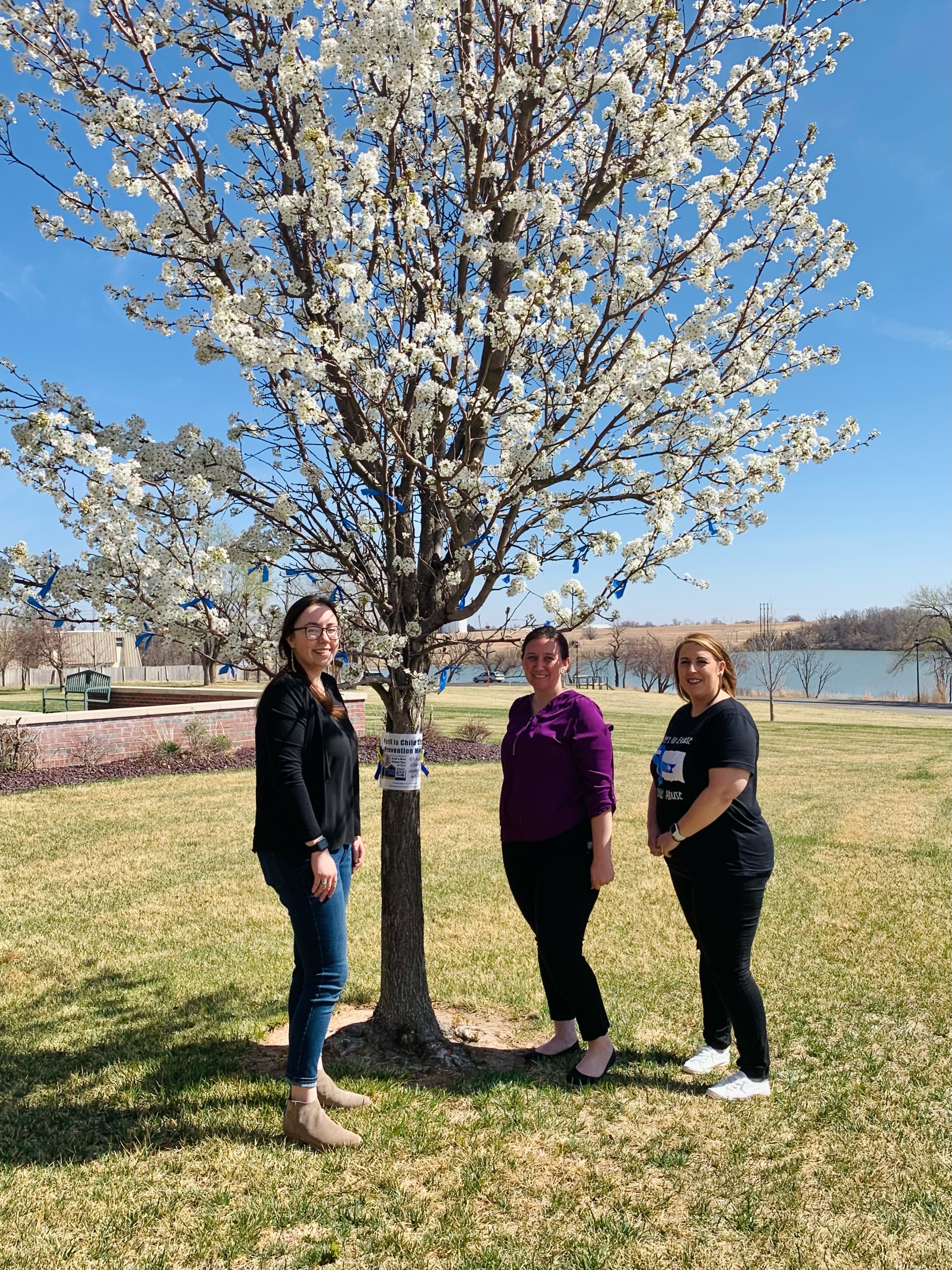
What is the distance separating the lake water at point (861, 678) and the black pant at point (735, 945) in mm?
48717

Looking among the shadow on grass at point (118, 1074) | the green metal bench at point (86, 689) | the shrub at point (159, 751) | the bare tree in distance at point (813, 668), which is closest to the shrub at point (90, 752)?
the shrub at point (159, 751)

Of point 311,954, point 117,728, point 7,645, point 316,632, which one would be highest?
point 7,645

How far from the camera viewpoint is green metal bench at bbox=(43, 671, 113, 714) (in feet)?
62.8

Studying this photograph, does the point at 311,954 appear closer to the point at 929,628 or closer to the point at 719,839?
the point at 719,839

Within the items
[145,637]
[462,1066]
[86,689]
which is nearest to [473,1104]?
[462,1066]

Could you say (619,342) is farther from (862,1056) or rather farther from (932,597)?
(932,597)

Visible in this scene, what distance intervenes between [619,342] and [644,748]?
15085mm

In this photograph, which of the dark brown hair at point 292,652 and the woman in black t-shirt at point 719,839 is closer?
the dark brown hair at point 292,652

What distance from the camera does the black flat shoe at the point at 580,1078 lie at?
3674 mm

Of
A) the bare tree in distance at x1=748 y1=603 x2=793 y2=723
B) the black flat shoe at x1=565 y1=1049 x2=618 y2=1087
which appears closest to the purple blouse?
the black flat shoe at x1=565 y1=1049 x2=618 y2=1087

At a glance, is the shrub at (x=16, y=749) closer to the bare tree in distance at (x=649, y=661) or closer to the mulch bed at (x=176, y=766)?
the mulch bed at (x=176, y=766)

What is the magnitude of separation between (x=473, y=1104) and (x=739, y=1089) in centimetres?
115

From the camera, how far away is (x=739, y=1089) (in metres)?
3.60

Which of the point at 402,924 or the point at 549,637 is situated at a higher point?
the point at 549,637
